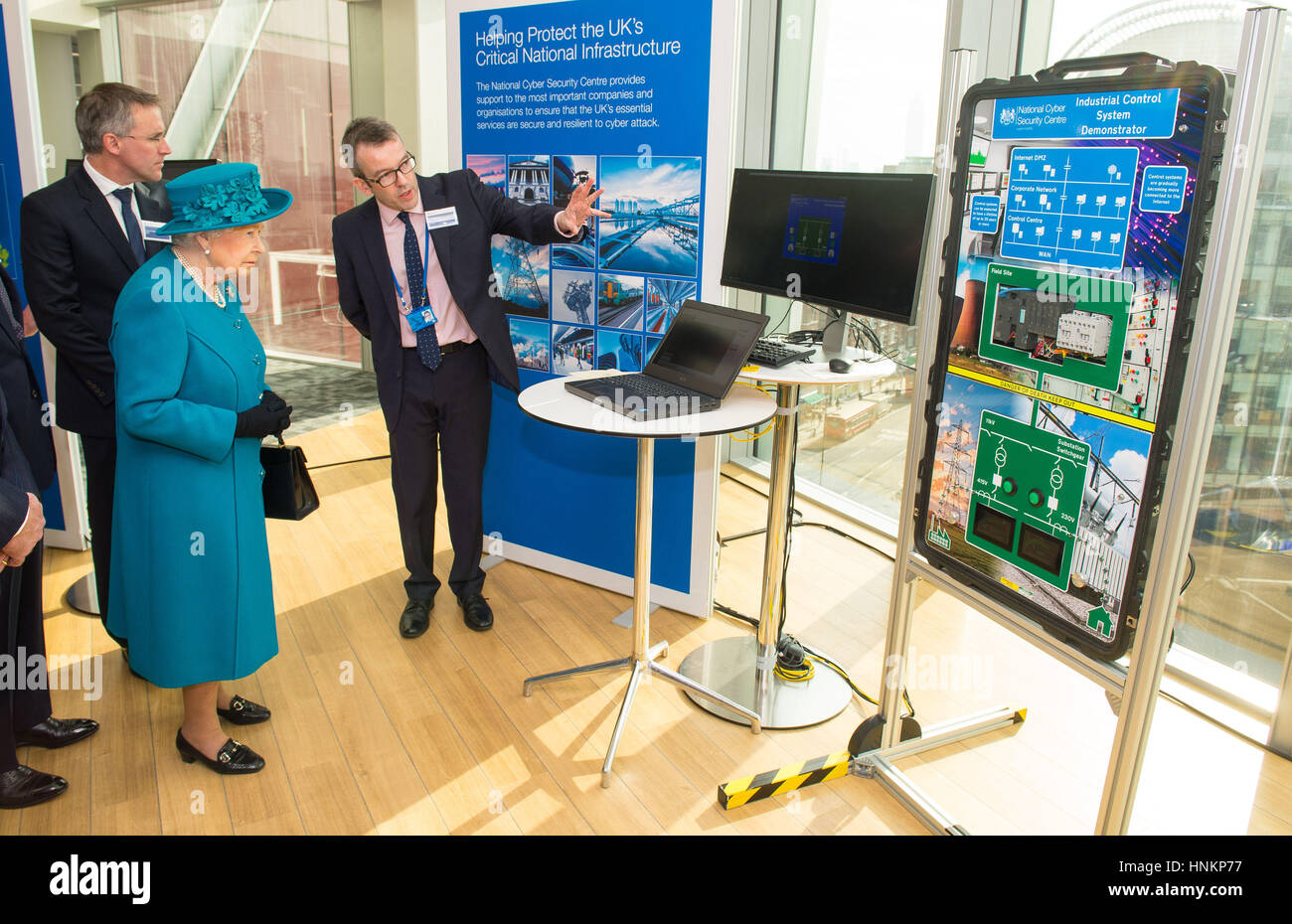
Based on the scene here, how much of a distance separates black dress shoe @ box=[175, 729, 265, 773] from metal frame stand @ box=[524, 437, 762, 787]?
81 centimetres

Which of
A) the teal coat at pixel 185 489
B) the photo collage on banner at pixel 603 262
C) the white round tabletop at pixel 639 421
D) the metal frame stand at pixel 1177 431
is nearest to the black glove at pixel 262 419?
the teal coat at pixel 185 489

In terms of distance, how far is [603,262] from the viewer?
3.25 m

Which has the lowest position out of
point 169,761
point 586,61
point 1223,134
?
point 169,761

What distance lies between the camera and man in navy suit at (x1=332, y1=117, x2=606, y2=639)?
299 centimetres

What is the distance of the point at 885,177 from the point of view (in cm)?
251

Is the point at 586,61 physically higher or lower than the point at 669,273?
higher

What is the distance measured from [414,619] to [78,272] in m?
1.54

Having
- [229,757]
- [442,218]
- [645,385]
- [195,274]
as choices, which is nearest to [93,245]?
[195,274]

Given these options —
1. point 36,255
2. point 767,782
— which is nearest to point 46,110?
point 36,255

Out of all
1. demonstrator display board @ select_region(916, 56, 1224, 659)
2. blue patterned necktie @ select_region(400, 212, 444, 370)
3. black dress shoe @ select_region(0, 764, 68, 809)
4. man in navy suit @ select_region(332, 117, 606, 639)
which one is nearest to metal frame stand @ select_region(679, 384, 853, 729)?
demonstrator display board @ select_region(916, 56, 1224, 659)

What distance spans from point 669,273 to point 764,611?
1.20m

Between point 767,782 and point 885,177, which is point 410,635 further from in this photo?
point 885,177

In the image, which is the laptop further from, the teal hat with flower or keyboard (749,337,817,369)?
the teal hat with flower

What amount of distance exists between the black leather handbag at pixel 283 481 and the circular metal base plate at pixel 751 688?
135cm
